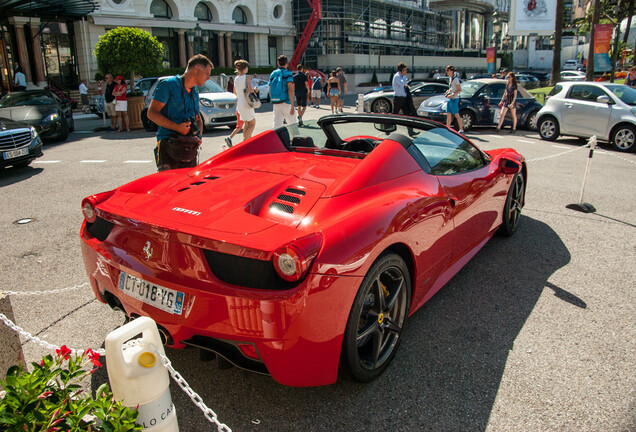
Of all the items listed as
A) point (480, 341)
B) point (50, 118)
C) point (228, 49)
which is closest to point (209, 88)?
point (50, 118)

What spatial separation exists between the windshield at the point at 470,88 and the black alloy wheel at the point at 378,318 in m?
12.9

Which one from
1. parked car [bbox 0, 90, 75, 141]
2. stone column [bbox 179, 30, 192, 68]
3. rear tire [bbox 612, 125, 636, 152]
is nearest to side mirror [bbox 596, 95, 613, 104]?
rear tire [bbox 612, 125, 636, 152]

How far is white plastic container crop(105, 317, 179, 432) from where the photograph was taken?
162 cm

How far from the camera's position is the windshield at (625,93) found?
11383 mm

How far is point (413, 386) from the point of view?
8.85 ft

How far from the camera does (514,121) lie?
45.6 ft

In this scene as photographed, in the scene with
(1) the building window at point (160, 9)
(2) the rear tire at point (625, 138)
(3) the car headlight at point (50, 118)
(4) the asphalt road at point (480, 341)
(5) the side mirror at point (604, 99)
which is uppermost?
(1) the building window at point (160, 9)

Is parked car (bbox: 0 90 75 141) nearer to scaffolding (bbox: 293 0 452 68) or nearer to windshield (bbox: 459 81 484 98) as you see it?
windshield (bbox: 459 81 484 98)

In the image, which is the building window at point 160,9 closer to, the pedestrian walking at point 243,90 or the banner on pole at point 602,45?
the banner on pole at point 602,45

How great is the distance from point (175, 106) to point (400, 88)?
9345mm

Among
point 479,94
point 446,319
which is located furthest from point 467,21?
point 446,319

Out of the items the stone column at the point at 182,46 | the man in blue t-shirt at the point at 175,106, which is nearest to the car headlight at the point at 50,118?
the man in blue t-shirt at the point at 175,106

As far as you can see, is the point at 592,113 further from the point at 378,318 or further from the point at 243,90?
the point at 378,318

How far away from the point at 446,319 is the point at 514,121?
12.0 m
